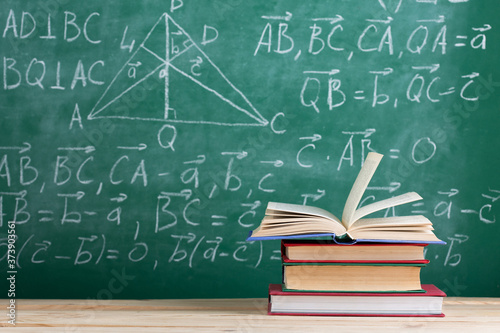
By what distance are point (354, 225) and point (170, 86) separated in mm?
1213

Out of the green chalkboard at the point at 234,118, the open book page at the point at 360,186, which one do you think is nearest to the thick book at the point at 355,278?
the open book page at the point at 360,186

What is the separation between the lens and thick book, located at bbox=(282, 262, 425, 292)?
1.16 m

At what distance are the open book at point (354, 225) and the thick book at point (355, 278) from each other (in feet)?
0.21

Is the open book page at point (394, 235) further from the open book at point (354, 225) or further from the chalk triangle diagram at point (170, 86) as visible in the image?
the chalk triangle diagram at point (170, 86)

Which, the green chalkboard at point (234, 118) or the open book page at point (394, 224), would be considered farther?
the green chalkboard at point (234, 118)

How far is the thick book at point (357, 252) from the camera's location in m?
1.17

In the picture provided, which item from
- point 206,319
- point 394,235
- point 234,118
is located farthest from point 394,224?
point 234,118

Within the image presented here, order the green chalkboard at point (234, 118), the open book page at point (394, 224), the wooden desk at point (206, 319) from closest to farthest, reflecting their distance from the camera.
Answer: the wooden desk at point (206, 319) → the open book page at point (394, 224) → the green chalkboard at point (234, 118)

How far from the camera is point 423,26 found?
7.02 feet

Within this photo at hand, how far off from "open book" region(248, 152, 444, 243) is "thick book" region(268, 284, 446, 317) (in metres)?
0.13

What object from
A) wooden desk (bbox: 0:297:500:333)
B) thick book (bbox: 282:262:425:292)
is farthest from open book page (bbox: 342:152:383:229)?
wooden desk (bbox: 0:297:500:333)

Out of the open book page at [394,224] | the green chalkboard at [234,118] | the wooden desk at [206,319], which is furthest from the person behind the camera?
the green chalkboard at [234,118]

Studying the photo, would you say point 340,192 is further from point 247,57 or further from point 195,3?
point 195,3

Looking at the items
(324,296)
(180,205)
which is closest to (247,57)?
(180,205)
